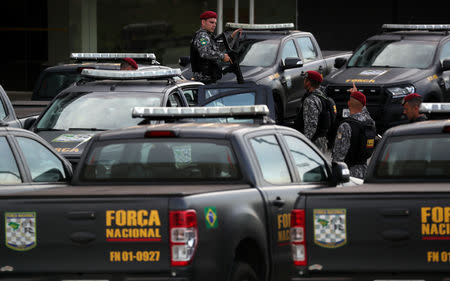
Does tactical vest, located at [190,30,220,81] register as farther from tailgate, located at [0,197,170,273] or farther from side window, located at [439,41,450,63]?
tailgate, located at [0,197,170,273]

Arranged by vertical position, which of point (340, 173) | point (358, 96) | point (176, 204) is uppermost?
point (358, 96)

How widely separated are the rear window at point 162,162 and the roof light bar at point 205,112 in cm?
72

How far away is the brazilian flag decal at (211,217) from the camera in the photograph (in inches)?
312

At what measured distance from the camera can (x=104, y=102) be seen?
14.3 meters

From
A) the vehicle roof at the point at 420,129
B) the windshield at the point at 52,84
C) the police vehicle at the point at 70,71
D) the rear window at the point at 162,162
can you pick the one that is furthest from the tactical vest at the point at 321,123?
the rear window at the point at 162,162

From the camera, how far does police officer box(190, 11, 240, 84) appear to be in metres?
17.3

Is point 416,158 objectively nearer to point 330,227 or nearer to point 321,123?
point 330,227

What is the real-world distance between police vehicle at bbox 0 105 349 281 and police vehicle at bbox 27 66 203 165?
4.01 meters

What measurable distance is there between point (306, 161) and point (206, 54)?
745cm

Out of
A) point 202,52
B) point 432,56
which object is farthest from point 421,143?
point 432,56

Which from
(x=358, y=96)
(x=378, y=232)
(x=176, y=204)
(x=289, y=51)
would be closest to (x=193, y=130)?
(x=176, y=204)

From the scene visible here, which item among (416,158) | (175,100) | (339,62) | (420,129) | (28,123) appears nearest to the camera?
(416,158)

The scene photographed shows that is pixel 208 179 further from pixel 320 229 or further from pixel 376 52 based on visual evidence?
pixel 376 52

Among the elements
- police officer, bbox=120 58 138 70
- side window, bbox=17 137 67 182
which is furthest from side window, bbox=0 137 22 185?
police officer, bbox=120 58 138 70
